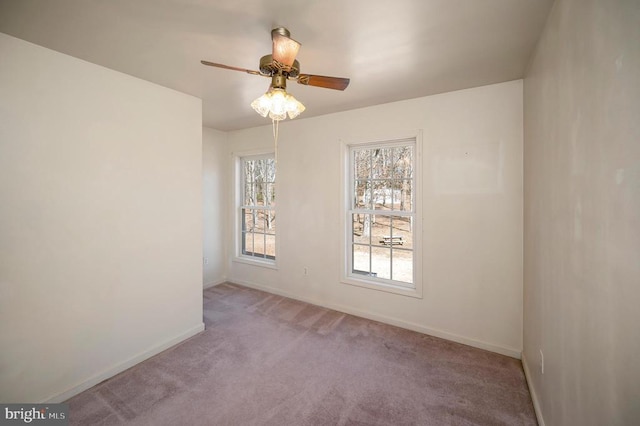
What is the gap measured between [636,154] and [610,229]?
0.92 ft

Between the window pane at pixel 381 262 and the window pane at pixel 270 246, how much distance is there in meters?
1.68

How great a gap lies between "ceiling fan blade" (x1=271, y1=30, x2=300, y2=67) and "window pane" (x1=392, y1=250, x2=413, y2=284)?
2.43 meters

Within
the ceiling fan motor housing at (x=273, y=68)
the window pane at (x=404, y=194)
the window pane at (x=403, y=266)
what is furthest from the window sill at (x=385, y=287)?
the ceiling fan motor housing at (x=273, y=68)

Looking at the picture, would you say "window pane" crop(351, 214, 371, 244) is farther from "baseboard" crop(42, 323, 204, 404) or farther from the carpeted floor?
"baseboard" crop(42, 323, 204, 404)

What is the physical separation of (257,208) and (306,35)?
301 cm

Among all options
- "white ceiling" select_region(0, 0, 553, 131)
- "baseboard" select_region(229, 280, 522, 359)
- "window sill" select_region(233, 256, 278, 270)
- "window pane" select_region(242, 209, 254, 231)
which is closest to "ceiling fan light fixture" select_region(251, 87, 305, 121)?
"white ceiling" select_region(0, 0, 553, 131)

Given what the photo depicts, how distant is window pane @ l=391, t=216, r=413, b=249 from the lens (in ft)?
10.1

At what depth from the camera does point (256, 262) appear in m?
4.23

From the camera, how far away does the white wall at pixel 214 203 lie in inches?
167

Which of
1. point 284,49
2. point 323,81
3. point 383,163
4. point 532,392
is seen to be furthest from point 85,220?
point 532,392

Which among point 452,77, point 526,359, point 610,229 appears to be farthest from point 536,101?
point 526,359

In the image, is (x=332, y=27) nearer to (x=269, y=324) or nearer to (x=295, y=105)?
(x=295, y=105)

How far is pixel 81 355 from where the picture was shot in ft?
6.67

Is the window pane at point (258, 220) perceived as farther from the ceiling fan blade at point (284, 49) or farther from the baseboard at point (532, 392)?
the baseboard at point (532, 392)
